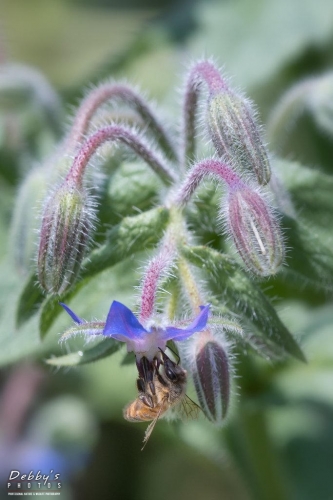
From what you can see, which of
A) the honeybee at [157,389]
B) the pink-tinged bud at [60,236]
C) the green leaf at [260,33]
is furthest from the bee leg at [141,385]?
the green leaf at [260,33]

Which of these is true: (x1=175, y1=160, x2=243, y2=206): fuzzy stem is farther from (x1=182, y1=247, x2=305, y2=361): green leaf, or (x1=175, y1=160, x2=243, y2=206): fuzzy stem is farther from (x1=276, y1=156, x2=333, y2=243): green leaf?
(x1=276, y1=156, x2=333, y2=243): green leaf

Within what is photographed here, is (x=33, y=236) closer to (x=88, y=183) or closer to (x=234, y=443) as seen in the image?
(x=88, y=183)

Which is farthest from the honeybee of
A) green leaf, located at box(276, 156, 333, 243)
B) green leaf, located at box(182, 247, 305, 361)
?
green leaf, located at box(276, 156, 333, 243)

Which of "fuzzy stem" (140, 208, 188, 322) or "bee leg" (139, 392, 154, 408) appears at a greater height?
"fuzzy stem" (140, 208, 188, 322)

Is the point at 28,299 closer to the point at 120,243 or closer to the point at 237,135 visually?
the point at 120,243

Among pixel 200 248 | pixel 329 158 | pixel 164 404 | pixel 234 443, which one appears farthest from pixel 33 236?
pixel 329 158

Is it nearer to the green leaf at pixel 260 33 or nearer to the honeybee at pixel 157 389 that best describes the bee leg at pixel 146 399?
the honeybee at pixel 157 389

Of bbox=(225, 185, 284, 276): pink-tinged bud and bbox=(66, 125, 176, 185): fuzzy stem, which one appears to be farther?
bbox=(66, 125, 176, 185): fuzzy stem
